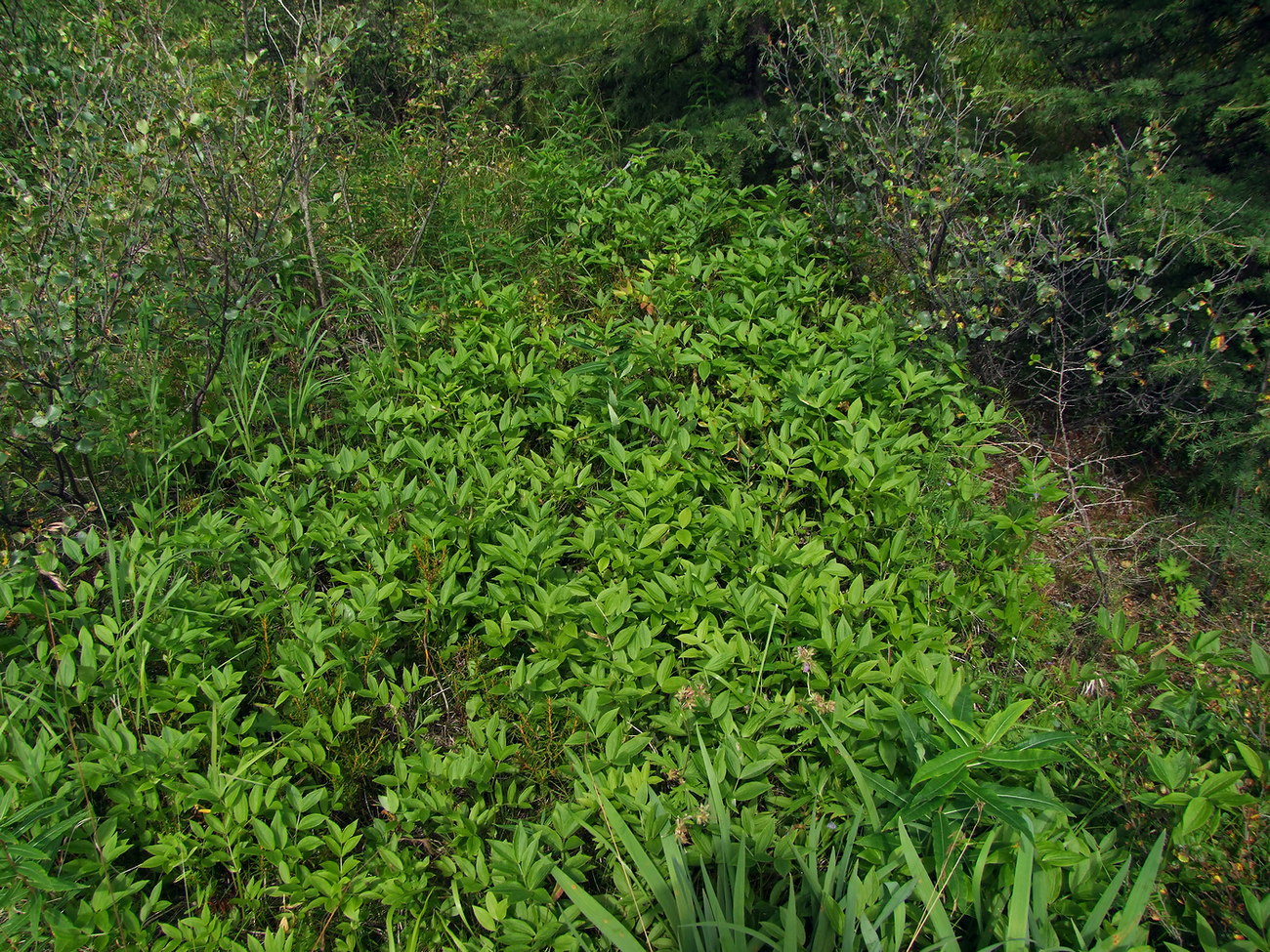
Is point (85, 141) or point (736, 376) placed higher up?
point (85, 141)

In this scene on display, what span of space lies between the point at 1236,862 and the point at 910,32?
4.35 m

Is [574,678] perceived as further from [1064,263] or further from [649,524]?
[1064,263]

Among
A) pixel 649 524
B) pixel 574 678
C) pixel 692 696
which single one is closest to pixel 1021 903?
pixel 692 696

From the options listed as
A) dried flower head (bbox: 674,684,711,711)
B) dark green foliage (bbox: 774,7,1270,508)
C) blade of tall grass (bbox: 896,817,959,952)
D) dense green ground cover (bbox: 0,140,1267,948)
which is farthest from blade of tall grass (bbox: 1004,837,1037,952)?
dark green foliage (bbox: 774,7,1270,508)

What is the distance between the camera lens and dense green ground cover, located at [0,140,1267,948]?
1.90 m

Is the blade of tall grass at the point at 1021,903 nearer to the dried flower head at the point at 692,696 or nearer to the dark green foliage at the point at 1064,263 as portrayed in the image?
the dried flower head at the point at 692,696

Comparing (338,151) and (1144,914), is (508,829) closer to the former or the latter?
(1144,914)

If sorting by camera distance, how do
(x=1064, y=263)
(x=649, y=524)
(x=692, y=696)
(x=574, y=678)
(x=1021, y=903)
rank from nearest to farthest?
1. (x=1021, y=903)
2. (x=692, y=696)
3. (x=574, y=678)
4. (x=649, y=524)
5. (x=1064, y=263)

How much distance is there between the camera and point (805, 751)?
2.19m

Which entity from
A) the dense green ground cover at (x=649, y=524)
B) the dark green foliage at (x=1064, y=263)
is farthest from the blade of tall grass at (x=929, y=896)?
the dark green foliage at (x=1064, y=263)

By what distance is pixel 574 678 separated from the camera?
2324 mm

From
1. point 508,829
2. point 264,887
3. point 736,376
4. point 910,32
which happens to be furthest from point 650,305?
point 264,887

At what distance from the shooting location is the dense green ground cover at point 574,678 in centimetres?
190

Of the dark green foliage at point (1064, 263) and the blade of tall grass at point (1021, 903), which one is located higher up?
the dark green foliage at point (1064, 263)
